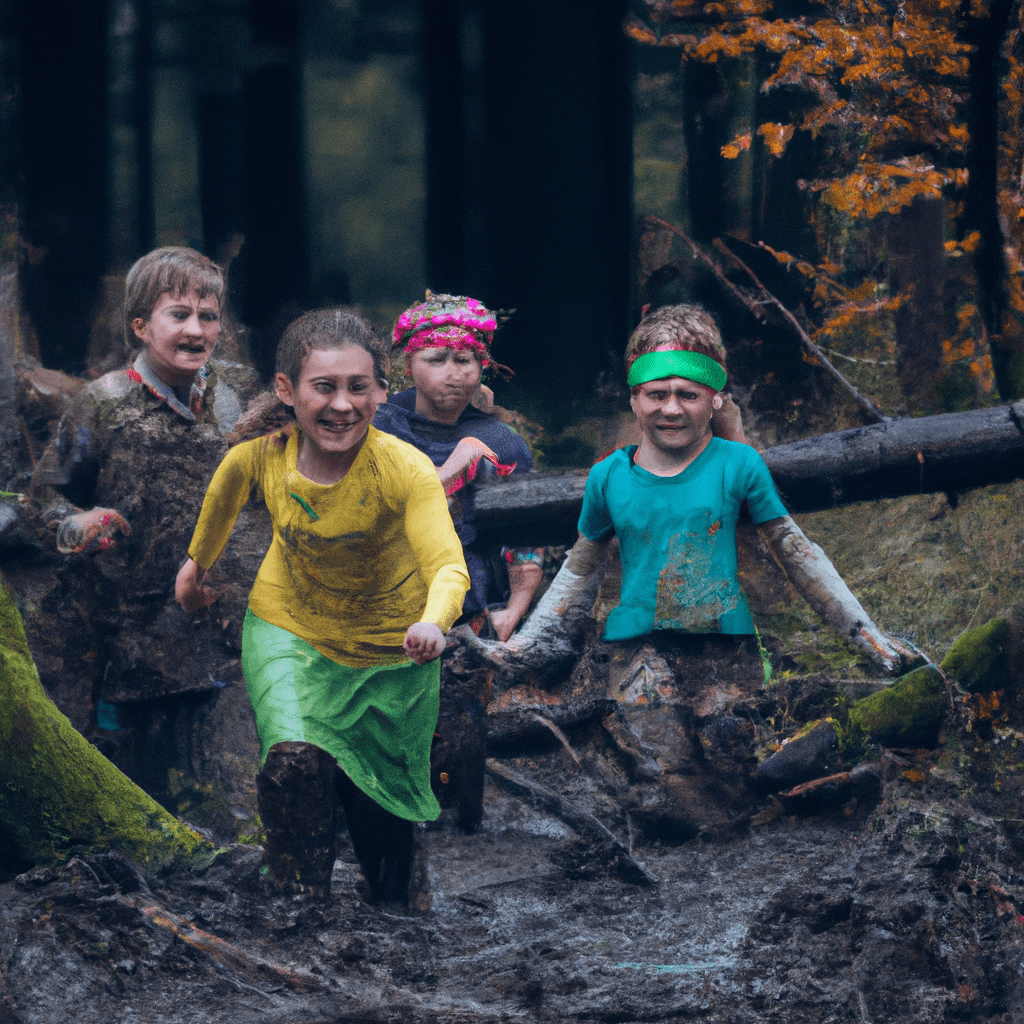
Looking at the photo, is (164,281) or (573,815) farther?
(164,281)

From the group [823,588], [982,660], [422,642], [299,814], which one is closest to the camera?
[422,642]

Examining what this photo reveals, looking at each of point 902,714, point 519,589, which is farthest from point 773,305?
point 902,714

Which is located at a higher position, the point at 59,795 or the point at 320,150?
the point at 320,150

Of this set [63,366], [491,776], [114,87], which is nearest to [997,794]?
[491,776]

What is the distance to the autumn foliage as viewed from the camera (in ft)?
15.1

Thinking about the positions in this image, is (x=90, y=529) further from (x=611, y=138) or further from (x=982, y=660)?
(x=982, y=660)

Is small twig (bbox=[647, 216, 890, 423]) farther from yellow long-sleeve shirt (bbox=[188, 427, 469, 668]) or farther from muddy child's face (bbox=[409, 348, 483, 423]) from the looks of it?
yellow long-sleeve shirt (bbox=[188, 427, 469, 668])

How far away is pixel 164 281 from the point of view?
4.34 m

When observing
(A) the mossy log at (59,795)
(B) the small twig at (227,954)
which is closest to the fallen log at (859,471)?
(A) the mossy log at (59,795)

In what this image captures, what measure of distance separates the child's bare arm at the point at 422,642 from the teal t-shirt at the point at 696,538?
1141 mm

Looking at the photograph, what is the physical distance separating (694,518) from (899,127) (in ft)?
5.90

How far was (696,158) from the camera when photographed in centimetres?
470

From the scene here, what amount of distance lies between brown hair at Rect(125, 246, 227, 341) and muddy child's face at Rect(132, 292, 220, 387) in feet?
0.08

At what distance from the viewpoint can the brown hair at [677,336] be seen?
4195 millimetres
